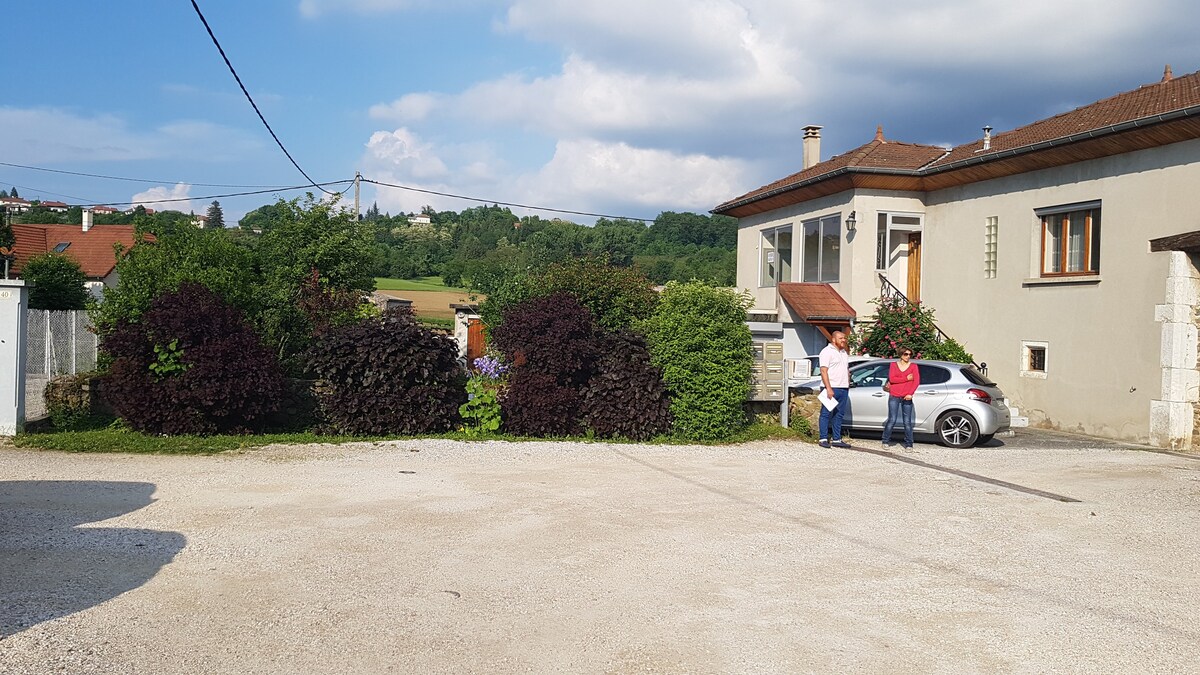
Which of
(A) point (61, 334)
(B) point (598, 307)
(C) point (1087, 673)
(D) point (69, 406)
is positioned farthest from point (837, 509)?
(A) point (61, 334)

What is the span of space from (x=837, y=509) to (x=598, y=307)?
9585 mm

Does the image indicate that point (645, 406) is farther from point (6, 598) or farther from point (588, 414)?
point (6, 598)

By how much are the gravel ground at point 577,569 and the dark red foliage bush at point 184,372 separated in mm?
1468

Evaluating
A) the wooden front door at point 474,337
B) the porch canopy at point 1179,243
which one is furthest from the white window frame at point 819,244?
the wooden front door at point 474,337

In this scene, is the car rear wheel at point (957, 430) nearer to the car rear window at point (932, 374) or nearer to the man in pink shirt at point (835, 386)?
the car rear window at point (932, 374)

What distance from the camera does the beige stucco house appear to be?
52.7 ft

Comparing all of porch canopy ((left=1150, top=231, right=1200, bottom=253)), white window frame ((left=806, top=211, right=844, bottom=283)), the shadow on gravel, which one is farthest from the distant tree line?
the shadow on gravel

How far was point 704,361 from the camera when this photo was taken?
14812 mm

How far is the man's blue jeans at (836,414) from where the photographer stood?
14.8 metres

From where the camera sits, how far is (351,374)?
46.5ft

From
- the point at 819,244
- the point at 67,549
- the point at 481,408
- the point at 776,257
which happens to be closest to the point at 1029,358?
the point at 819,244

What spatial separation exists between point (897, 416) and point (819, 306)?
7934 millimetres

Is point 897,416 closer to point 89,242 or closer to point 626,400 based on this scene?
point 626,400

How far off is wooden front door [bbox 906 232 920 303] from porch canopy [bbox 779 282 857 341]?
1897 mm
